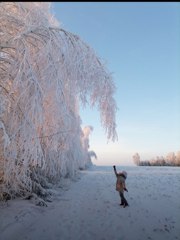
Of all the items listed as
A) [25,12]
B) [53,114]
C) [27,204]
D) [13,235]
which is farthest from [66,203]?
[25,12]

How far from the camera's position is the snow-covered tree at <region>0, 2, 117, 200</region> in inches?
290

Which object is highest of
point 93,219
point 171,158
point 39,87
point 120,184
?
point 171,158

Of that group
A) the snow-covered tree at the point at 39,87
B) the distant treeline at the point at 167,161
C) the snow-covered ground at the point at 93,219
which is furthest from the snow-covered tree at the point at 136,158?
the snow-covered tree at the point at 39,87

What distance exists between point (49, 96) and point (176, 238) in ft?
16.4

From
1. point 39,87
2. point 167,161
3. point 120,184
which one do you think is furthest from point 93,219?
point 167,161

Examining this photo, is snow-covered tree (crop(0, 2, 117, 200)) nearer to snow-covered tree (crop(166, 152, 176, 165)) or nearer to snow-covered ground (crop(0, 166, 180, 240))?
snow-covered ground (crop(0, 166, 180, 240))

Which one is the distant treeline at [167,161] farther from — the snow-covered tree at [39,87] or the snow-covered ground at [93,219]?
the snow-covered tree at [39,87]

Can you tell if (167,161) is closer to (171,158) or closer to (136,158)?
(171,158)

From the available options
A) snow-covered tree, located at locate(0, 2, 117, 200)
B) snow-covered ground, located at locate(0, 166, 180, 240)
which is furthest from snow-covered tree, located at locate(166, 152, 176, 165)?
snow-covered tree, located at locate(0, 2, 117, 200)

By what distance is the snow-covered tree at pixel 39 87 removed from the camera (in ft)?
24.1

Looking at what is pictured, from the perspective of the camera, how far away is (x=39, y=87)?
739 centimetres

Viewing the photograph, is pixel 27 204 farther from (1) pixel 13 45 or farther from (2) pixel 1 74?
(1) pixel 13 45

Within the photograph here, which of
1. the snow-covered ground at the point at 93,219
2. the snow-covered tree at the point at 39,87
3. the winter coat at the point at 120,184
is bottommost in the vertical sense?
the snow-covered ground at the point at 93,219

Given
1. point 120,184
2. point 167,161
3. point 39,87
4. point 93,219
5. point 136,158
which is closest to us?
point 39,87
